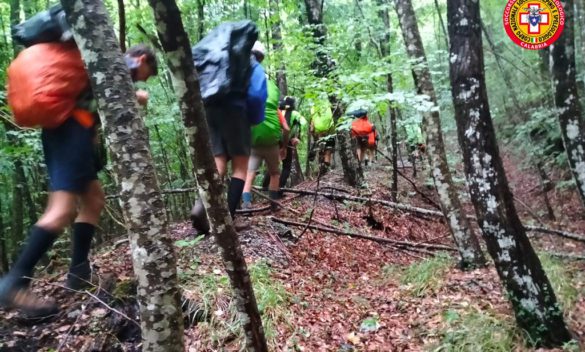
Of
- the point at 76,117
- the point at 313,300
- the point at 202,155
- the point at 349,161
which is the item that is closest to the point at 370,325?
the point at 313,300

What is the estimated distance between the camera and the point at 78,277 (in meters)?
3.74

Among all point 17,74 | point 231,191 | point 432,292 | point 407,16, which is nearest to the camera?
point 17,74

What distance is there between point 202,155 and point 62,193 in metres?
1.21

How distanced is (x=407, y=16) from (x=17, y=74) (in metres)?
4.57

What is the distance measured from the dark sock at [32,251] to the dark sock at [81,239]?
46cm

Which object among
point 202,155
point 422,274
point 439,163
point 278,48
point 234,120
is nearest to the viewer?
point 202,155

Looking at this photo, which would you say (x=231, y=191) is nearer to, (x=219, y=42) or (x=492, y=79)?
(x=219, y=42)

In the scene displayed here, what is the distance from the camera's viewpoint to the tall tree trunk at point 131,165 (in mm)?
2377

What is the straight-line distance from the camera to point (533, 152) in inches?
399

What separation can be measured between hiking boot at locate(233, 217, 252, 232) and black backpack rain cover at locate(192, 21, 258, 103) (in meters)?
1.75

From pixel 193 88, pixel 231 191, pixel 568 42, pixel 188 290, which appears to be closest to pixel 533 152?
pixel 568 42

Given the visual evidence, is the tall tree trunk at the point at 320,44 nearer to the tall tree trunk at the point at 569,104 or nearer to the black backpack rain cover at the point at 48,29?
the tall tree trunk at the point at 569,104

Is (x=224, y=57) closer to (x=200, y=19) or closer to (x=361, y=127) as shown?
(x=200, y=19)

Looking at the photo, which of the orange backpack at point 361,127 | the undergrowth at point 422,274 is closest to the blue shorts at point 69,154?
the undergrowth at point 422,274
